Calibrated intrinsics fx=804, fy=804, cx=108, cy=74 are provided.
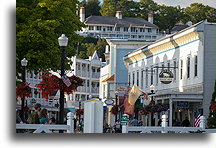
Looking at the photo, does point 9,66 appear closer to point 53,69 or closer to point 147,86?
point 53,69

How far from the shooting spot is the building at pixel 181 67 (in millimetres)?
26680

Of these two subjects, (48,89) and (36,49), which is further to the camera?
(36,49)

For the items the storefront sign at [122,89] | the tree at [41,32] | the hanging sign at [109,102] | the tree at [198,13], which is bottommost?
the hanging sign at [109,102]

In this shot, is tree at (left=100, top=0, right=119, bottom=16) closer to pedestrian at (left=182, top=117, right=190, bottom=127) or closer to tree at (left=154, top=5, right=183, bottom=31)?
tree at (left=154, top=5, right=183, bottom=31)

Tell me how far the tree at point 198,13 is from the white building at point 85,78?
2.80m

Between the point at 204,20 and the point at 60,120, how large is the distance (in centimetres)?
718

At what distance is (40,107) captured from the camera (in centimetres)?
2059

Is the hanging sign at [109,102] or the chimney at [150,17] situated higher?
the chimney at [150,17]

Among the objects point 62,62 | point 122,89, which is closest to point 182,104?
point 122,89

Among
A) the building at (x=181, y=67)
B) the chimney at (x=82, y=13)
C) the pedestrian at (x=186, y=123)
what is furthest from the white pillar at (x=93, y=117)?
the building at (x=181, y=67)

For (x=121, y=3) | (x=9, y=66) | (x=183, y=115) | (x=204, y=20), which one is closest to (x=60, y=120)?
(x=9, y=66)

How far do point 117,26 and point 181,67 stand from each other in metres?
6.46

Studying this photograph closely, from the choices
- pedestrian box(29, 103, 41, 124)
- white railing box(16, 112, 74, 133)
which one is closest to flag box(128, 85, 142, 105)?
pedestrian box(29, 103, 41, 124)

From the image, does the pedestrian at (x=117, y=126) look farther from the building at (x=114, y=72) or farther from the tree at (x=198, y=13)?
the tree at (x=198, y=13)
